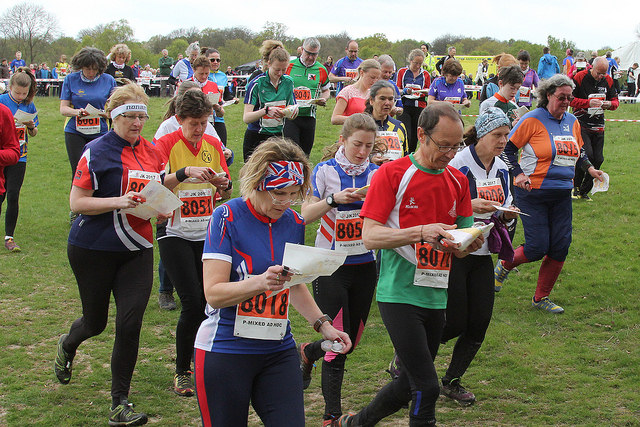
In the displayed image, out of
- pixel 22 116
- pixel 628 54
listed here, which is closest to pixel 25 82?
pixel 22 116

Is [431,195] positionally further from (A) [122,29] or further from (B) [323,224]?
(A) [122,29]

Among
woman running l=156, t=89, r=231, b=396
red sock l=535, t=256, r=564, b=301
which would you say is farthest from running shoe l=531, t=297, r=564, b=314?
woman running l=156, t=89, r=231, b=396

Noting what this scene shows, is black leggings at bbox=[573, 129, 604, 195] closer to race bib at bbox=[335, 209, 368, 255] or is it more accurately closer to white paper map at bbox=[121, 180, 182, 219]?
race bib at bbox=[335, 209, 368, 255]

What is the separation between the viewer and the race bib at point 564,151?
288 inches

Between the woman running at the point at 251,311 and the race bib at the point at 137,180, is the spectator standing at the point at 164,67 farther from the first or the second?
the woman running at the point at 251,311

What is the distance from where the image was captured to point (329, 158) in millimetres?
5590

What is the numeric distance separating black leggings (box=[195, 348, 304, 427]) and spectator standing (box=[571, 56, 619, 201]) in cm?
959

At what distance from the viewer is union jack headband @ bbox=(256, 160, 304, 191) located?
11.1 ft

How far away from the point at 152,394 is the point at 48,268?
14.3 feet

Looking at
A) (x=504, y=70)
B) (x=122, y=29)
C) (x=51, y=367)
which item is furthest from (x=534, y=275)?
(x=122, y=29)

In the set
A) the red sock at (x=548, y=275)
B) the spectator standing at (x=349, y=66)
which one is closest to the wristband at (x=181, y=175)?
the red sock at (x=548, y=275)

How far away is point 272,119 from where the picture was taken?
9.91 meters

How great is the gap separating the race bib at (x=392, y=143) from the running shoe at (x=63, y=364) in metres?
3.35

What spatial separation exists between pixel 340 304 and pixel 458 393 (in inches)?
51.4
